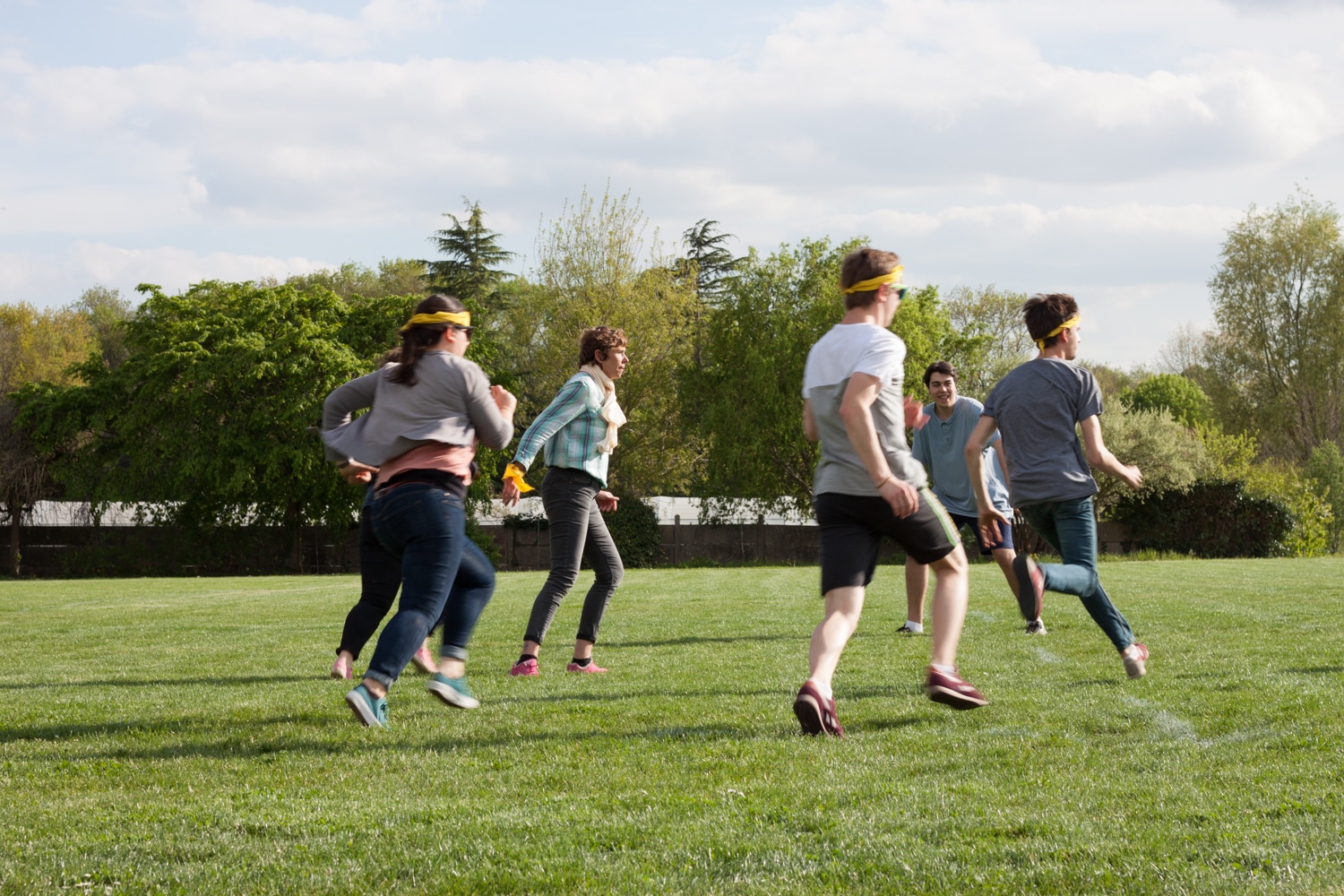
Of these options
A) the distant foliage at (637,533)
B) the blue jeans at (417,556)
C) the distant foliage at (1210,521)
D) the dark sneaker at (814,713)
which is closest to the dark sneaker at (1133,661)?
the dark sneaker at (814,713)

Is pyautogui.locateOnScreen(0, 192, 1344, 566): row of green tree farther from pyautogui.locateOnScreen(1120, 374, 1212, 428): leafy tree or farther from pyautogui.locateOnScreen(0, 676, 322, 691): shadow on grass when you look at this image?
pyautogui.locateOnScreen(0, 676, 322, 691): shadow on grass

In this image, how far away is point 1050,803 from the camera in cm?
354

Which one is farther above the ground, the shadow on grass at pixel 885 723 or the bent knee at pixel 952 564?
the bent knee at pixel 952 564

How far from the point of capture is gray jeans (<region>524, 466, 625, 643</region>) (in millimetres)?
7164

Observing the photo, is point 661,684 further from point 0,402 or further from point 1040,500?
point 0,402

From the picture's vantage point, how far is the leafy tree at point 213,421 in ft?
111

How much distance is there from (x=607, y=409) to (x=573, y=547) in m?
0.84

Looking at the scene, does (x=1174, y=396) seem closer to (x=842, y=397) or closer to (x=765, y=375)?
(x=765, y=375)

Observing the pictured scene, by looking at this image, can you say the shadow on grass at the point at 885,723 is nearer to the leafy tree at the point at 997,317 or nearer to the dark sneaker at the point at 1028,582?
the dark sneaker at the point at 1028,582

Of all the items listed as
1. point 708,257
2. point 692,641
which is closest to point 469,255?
point 708,257

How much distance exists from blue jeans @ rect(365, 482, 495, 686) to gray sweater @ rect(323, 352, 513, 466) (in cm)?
19

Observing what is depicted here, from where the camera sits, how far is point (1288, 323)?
48.9m

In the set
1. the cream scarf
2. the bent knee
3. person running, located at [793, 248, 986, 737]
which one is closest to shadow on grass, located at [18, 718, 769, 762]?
person running, located at [793, 248, 986, 737]

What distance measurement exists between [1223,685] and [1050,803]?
2.90 m
